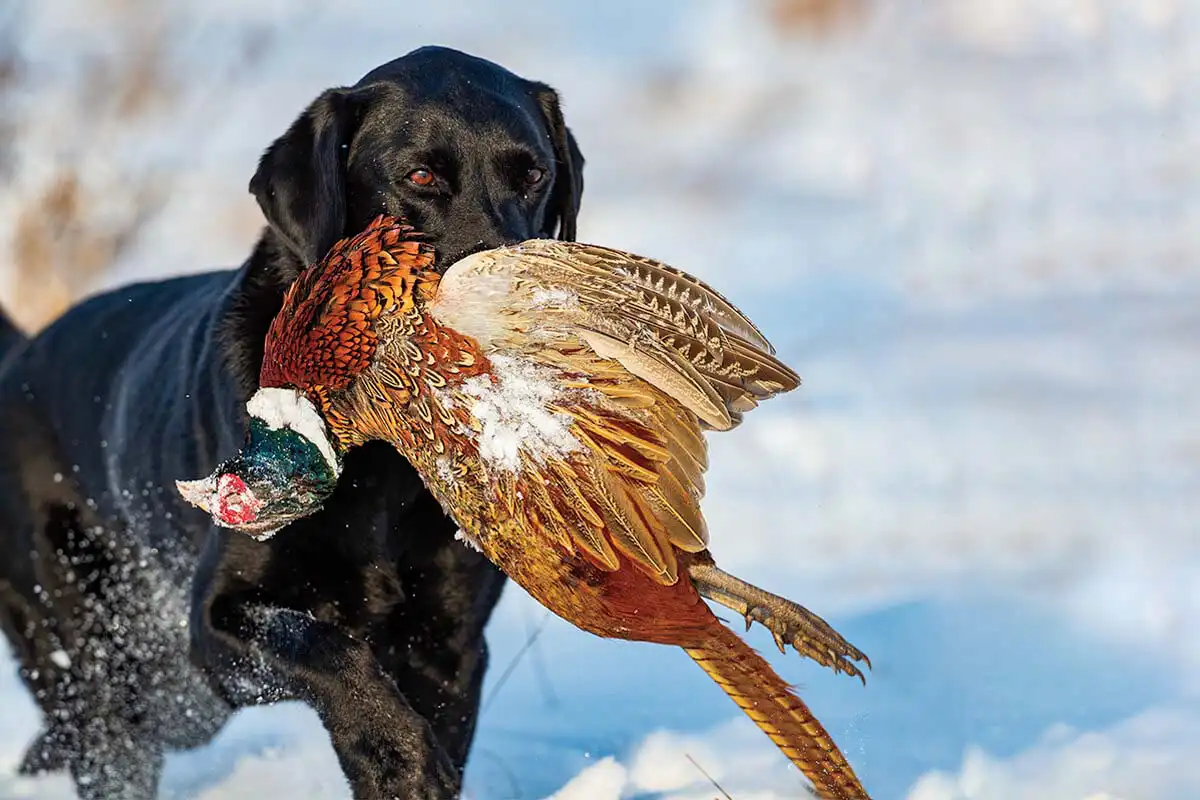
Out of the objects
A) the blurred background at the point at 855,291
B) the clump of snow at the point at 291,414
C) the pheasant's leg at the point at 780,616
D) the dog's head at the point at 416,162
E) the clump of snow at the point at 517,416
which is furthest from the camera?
the blurred background at the point at 855,291

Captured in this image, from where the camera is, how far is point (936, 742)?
348cm

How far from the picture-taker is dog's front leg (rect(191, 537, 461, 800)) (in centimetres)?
260

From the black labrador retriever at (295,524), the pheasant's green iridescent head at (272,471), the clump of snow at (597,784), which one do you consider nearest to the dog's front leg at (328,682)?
the black labrador retriever at (295,524)

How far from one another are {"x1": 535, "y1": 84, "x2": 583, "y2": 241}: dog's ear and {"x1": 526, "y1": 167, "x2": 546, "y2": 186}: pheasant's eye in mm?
201

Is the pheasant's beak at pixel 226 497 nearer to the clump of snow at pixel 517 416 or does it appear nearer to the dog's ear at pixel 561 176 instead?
the clump of snow at pixel 517 416

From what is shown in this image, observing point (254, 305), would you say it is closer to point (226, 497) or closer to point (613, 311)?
point (226, 497)

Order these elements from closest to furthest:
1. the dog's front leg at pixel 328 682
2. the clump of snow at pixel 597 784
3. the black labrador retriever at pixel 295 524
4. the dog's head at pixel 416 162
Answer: the dog's front leg at pixel 328 682 → the black labrador retriever at pixel 295 524 → the dog's head at pixel 416 162 → the clump of snow at pixel 597 784

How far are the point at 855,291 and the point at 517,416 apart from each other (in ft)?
15.1

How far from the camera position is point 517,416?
2.20 meters

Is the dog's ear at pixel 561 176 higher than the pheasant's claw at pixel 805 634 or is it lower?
higher

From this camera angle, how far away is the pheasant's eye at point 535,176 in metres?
3.19

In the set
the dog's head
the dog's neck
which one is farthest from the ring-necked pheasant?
the dog's neck

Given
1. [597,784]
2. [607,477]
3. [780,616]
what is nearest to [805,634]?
[780,616]

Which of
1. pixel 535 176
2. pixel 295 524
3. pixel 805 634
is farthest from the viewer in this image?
pixel 535 176
